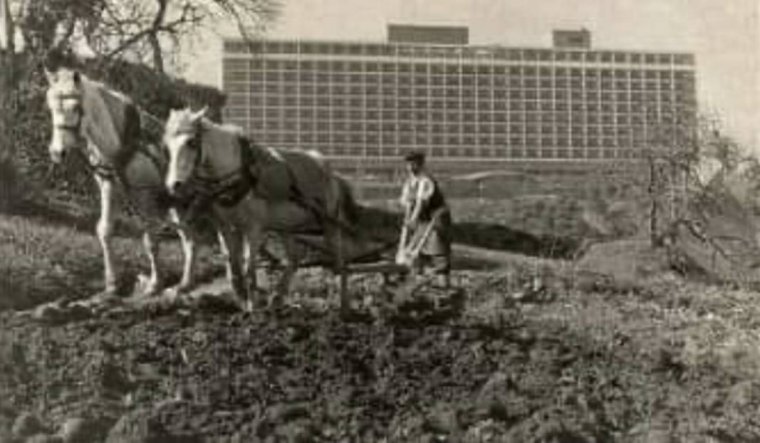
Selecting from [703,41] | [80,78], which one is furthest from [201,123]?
[703,41]

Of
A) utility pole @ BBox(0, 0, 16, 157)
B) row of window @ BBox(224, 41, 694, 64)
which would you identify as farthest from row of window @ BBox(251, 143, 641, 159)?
utility pole @ BBox(0, 0, 16, 157)

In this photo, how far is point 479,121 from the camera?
6.22 m

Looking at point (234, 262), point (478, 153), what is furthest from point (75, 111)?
point (478, 153)

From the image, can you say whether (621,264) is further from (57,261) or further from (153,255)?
(57,261)

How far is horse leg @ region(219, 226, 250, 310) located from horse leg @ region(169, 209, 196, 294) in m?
0.12

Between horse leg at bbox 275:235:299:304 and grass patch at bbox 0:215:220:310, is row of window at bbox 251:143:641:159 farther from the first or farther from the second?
grass patch at bbox 0:215:220:310

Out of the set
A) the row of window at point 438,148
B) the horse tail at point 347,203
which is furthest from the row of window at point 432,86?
the horse tail at point 347,203

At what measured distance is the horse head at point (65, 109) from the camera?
493cm

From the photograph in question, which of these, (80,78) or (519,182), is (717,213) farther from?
(80,78)

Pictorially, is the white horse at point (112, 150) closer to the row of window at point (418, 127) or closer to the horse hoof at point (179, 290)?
the horse hoof at point (179, 290)

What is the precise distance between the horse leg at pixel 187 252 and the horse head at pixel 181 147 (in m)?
0.26

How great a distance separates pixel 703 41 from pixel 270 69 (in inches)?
77.8

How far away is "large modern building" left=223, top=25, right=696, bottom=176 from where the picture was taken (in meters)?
5.90

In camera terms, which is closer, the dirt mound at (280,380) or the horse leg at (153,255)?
the dirt mound at (280,380)
